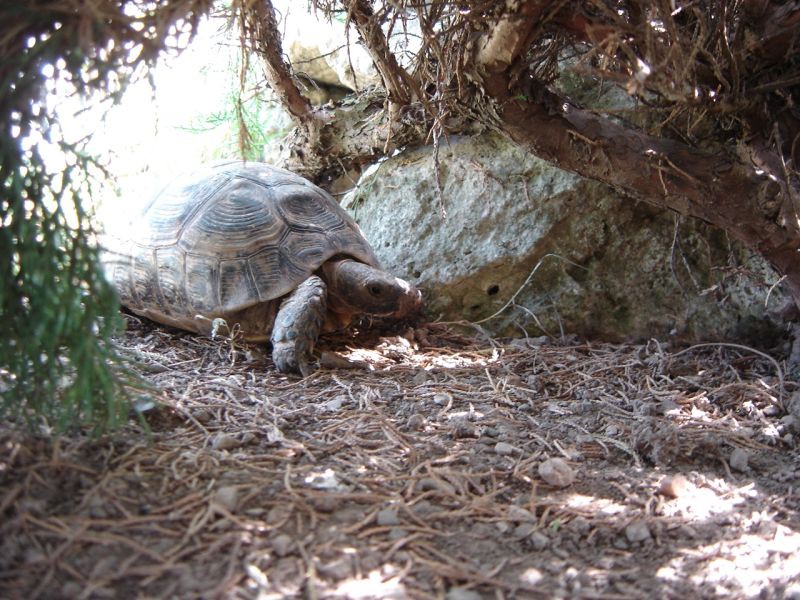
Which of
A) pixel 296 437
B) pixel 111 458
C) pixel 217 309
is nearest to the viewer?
pixel 111 458

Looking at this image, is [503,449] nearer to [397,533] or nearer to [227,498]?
[397,533]

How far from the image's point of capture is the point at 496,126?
3.13 metres

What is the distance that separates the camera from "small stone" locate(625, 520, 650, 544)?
6.23ft

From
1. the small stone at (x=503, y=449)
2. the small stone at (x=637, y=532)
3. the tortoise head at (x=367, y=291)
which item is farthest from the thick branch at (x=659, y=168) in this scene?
the small stone at (x=637, y=532)

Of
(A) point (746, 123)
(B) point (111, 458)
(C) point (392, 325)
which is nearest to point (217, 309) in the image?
(C) point (392, 325)

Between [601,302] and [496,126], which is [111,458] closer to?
[496,126]

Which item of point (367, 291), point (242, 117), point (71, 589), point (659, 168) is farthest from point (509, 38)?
point (71, 589)

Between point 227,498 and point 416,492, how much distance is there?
22.4 inches

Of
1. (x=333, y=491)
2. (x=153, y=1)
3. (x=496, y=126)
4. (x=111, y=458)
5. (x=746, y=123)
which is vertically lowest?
(x=333, y=491)

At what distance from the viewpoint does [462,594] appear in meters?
1.57

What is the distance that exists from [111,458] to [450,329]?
2.50 metres

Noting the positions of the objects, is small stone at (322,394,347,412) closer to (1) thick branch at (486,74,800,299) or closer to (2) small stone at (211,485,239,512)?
(2) small stone at (211,485,239,512)

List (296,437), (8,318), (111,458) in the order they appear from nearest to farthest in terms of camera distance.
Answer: (8,318) → (111,458) → (296,437)

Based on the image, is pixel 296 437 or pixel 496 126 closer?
pixel 296 437
